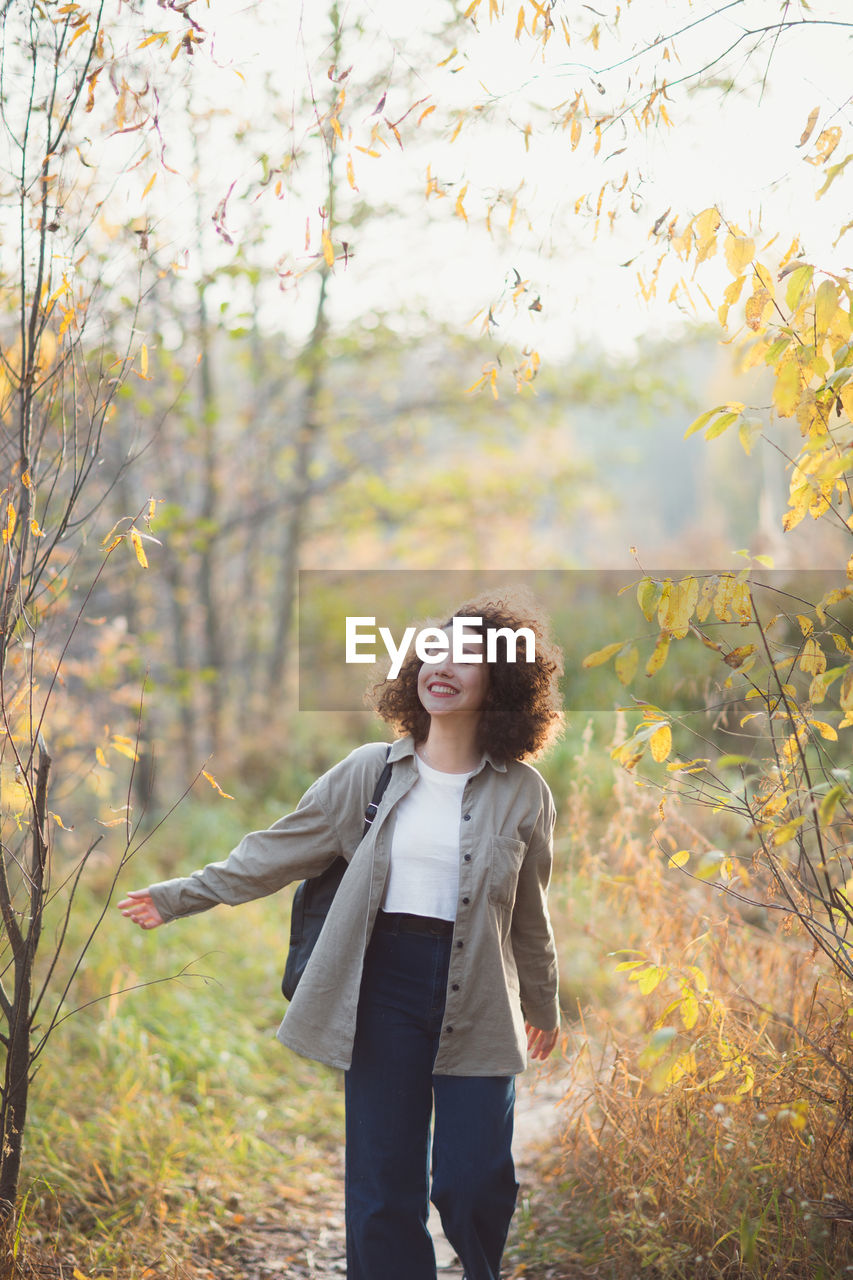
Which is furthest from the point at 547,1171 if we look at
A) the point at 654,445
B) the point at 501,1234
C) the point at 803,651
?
the point at 654,445

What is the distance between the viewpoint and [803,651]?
7.63ft

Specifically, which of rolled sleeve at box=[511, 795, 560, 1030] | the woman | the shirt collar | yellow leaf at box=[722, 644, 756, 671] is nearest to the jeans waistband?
the woman

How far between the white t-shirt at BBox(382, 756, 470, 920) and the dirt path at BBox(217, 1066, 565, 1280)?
112 centimetres

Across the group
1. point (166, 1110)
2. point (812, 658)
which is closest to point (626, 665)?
point (812, 658)

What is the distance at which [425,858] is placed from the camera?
8.52ft

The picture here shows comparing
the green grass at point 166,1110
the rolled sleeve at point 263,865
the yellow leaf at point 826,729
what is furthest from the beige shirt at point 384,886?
the yellow leaf at point 826,729

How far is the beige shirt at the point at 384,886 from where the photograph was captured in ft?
8.30

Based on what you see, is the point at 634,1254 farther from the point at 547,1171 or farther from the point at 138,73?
the point at 138,73

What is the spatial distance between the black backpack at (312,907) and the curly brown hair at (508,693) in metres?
0.22

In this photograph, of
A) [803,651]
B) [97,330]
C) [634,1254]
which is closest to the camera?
[803,651]

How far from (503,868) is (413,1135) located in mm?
670

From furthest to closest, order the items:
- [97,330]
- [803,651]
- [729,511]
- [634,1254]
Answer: [729,511], [97,330], [634,1254], [803,651]

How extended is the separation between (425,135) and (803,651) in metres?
5.92

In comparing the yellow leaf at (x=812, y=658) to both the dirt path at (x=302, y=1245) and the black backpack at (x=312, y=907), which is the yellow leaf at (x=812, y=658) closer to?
the black backpack at (x=312, y=907)
